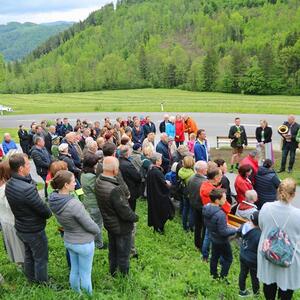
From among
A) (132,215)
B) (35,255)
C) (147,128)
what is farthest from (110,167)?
(147,128)

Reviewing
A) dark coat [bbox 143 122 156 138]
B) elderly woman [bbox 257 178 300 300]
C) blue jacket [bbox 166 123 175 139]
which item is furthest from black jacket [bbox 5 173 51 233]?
blue jacket [bbox 166 123 175 139]

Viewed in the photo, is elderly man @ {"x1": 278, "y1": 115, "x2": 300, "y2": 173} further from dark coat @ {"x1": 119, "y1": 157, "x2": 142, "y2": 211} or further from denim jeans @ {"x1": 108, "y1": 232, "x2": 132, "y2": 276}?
denim jeans @ {"x1": 108, "y1": 232, "x2": 132, "y2": 276}

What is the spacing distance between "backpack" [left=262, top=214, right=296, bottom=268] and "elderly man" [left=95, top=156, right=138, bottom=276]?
1954mm

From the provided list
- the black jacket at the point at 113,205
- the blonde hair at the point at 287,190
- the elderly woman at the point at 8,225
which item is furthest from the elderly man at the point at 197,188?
the elderly woman at the point at 8,225

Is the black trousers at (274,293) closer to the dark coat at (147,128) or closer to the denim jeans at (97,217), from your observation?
the denim jeans at (97,217)

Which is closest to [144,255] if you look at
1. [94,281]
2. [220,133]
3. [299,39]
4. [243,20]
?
[94,281]

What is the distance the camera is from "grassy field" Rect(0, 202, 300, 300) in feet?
18.0

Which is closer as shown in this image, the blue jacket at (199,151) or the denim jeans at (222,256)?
the denim jeans at (222,256)

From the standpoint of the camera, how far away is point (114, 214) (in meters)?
5.84

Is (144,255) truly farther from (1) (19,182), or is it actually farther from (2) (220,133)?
(2) (220,133)

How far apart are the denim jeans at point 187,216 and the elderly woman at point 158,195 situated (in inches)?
15.6

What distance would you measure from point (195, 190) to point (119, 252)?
2236 millimetres

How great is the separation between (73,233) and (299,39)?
79.4m

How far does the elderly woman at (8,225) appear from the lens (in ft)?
20.2
